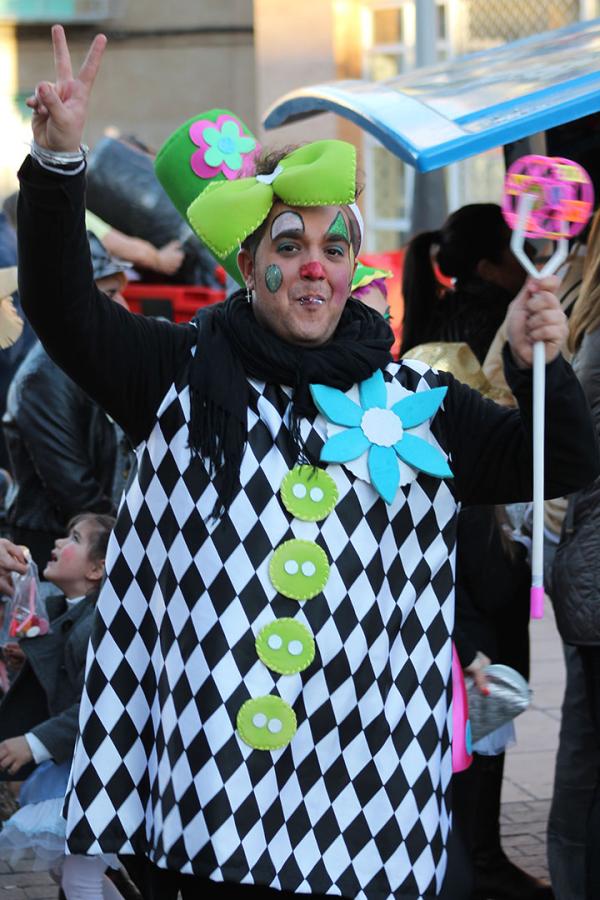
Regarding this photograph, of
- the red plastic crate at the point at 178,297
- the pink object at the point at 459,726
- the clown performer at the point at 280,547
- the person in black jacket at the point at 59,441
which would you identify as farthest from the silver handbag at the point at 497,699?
the red plastic crate at the point at 178,297

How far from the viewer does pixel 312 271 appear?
9.53 feet

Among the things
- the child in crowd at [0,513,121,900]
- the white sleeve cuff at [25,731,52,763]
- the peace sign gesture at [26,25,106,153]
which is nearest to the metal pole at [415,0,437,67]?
the child in crowd at [0,513,121,900]

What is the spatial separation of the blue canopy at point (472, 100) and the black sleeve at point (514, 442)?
2.31ft

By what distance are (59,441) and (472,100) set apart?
6.64ft

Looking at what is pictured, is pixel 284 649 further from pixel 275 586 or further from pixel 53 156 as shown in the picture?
pixel 53 156

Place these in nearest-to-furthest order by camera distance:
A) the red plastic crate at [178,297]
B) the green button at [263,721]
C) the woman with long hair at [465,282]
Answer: the green button at [263,721], the woman with long hair at [465,282], the red plastic crate at [178,297]

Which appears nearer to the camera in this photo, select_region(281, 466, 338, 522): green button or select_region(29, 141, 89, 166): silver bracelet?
select_region(29, 141, 89, 166): silver bracelet

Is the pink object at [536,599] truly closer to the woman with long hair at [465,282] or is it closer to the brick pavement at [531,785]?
the woman with long hair at [465,282]

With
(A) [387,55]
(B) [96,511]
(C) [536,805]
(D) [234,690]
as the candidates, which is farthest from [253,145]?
(A) [387,55]

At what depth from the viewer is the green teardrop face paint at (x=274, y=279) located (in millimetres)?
2920

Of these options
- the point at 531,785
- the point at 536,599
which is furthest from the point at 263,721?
the point at 531,785

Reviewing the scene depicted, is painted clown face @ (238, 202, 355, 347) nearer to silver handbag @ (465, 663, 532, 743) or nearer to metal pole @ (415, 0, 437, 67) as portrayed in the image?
silver handbag @ (465, 663, 532, 743)

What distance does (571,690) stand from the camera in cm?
439

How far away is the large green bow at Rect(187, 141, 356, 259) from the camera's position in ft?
9.49
